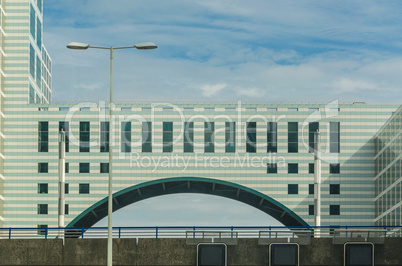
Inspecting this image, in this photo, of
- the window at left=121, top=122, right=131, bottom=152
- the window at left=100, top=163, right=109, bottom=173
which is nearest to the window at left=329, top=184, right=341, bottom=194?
the window at left=121, top=122, right=131, bottom=152

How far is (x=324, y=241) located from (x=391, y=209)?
205 ft

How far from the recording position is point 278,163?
117 meters

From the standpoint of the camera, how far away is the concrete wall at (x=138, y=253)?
1789 inches

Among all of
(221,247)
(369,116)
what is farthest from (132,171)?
(221,247)

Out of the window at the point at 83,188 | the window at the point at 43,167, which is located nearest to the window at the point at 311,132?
the window at the point at 83,188

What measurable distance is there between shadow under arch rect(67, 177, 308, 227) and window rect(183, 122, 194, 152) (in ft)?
14.3

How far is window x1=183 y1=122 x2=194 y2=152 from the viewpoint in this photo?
381ft

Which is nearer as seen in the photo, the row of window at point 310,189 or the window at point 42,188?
Answer: the window at point 42,188

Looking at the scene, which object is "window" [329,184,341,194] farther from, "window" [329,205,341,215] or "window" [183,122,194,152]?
"window" [183,122,194,152]

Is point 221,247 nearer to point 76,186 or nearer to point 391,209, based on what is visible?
point 391,209

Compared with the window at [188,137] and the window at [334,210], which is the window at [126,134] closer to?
the window at [188,137]

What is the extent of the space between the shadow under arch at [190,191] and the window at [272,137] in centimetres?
660
